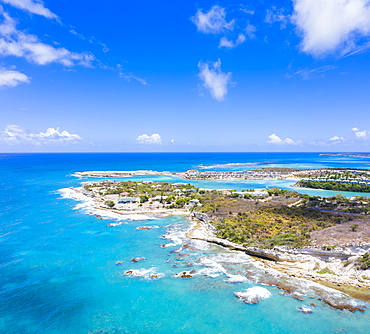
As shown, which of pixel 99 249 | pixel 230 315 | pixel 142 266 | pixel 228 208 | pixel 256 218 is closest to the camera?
pixel 230 315

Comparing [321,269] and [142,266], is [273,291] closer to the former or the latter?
[321,269]

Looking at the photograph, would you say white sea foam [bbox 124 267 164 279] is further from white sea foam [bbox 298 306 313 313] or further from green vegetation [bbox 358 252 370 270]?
green vegetation [bbox 358 252 370 270]

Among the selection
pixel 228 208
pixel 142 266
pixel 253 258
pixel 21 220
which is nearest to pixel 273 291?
pixel 253 258

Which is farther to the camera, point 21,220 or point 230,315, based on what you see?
point 21,220

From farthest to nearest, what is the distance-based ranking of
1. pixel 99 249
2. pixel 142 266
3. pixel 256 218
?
pixel 256 218 < pixel 99 249 < pixel 142 266

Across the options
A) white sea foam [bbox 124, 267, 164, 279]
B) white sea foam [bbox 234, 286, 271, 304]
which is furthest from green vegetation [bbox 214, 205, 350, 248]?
white sea foam [bbox 124, 267, 164, 279]

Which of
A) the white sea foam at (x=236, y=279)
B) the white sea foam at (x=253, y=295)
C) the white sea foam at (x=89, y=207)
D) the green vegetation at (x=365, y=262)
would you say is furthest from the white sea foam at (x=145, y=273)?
the white sea foam at (x=89, y=207)
